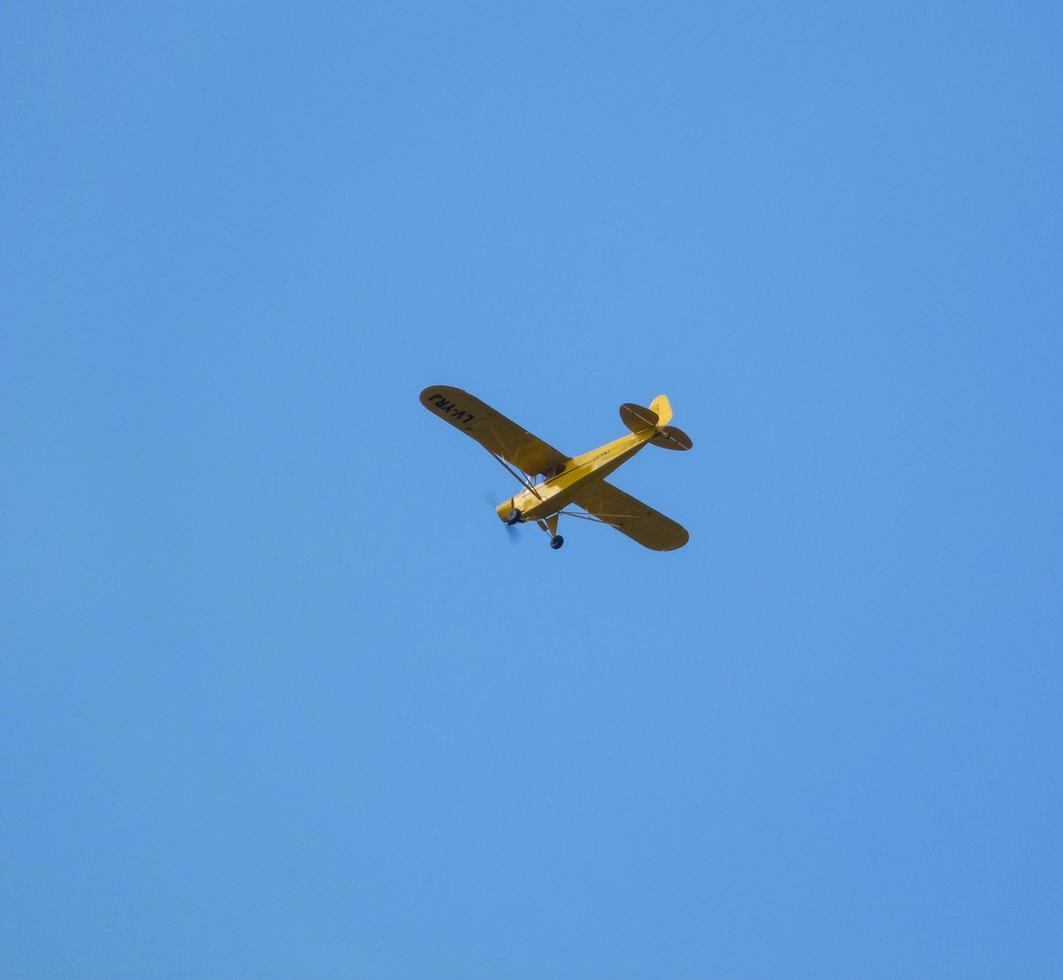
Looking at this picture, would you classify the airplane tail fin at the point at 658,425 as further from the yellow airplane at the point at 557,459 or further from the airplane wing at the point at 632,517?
the airplane wing at the point at 632,517

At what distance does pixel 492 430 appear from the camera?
3053 cm

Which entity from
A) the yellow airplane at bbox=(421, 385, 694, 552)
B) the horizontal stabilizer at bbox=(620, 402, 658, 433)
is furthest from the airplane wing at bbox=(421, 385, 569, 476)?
the horizontal stabilizer at bbox=(620, 402, 658, 433)

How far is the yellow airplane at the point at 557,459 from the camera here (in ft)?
96.7

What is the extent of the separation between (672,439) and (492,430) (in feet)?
12.3

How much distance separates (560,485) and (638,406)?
10.2ft

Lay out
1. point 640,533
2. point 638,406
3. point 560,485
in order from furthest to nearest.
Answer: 1. point 640,533
2. point 560,485
3. point 638,406

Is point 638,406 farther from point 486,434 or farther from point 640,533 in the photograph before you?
point 640,533

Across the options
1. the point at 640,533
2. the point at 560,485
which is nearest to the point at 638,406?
the point at 560,485

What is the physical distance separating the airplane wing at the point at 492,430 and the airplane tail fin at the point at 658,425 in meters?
2.23

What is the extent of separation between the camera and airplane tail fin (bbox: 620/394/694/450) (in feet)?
95.5

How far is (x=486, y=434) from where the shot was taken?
30.7 metres

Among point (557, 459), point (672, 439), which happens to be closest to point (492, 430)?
point (557, 459)

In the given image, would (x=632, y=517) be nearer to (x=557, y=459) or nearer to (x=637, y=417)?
(x=557, y=459)

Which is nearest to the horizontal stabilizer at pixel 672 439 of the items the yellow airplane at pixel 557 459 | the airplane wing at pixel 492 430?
the yellow airplane at pixel 557 459
